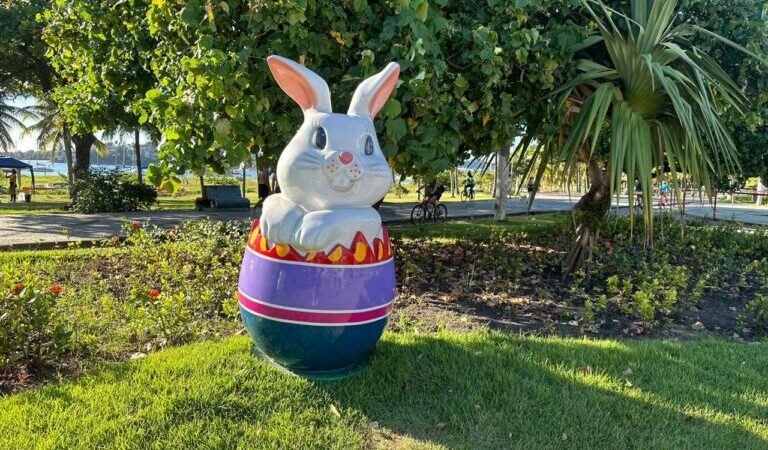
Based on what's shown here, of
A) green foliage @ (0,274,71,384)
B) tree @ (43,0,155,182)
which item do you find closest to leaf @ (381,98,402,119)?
green foliage @ (0,274,71,384)

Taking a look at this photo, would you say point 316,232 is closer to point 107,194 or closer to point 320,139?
point 320,139

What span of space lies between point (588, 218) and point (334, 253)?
16.2 feet

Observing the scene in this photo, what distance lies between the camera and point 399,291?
5.84 meters

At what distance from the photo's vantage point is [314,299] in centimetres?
301

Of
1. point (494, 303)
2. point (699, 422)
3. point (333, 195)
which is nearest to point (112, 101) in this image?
point (333, 195)

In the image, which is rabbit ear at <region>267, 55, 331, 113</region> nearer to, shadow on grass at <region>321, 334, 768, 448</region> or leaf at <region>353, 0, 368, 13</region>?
leaf at <region>353, 0, 368, 13</region>

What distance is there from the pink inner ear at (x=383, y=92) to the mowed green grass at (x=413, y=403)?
1.75 metres

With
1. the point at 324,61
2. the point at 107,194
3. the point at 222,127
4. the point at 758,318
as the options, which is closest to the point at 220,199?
the point at 107,194

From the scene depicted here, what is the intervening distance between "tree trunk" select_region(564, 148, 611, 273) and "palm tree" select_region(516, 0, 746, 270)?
2.65ft

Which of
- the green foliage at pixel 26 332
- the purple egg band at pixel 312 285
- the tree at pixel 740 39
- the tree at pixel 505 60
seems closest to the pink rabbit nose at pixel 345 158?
the purple egg band at pixel 312 285

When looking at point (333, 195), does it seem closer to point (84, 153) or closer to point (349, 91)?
point (349, 91)

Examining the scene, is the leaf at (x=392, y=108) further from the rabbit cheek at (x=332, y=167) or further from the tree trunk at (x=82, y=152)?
the tree trunk at (x=82, y=152)

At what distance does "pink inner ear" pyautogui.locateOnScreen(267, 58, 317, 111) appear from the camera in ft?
10.3

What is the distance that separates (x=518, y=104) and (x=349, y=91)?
2.03 metres
